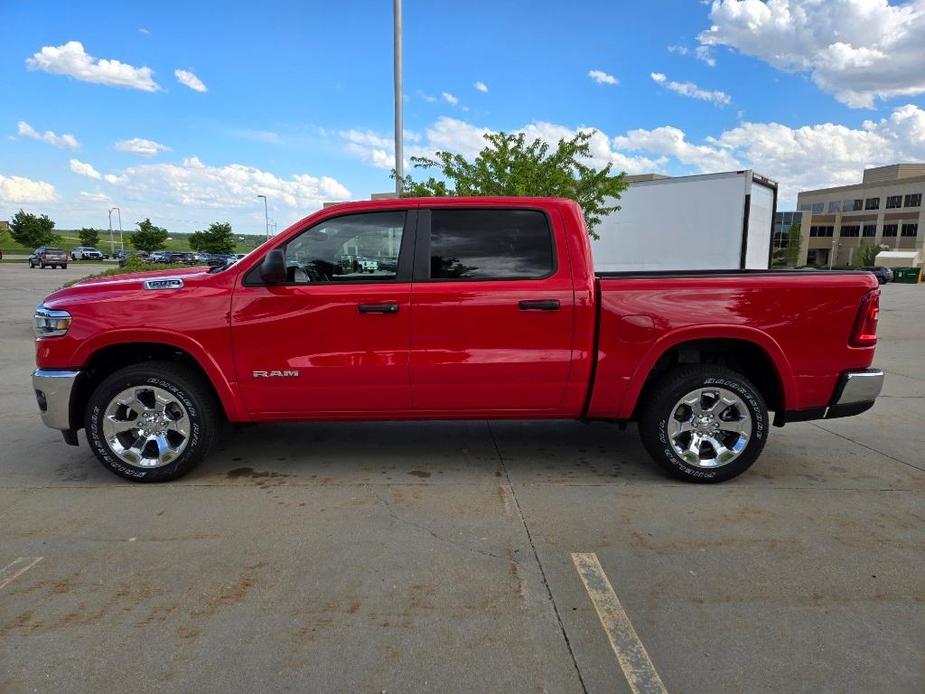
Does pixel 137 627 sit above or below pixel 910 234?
below

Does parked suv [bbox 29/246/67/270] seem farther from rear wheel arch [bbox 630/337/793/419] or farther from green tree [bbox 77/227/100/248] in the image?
rear wheel arch [bbox 630/337/793/419]

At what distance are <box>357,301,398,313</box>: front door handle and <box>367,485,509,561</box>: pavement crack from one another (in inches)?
47.4

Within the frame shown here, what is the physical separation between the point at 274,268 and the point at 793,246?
94936 mm

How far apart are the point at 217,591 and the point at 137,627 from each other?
0.37 m

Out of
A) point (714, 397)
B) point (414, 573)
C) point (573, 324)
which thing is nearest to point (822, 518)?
point (714, 397)

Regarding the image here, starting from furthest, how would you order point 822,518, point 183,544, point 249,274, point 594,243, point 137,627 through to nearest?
point 594,243 < point 249,274 < point 822,518 < point 183,544 < point 137,627

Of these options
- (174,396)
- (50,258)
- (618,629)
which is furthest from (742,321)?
(50,258)

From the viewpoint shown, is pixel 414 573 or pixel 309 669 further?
pixel 414 573

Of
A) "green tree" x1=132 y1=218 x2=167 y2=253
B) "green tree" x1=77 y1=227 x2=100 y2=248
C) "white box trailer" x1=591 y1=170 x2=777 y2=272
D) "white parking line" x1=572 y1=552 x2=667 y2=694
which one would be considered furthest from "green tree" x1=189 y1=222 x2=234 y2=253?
"white parking line" x1=572 y1=552 x2=667 y2=694

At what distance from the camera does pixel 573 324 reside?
416cm

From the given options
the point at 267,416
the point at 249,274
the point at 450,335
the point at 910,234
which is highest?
the point at 910,234

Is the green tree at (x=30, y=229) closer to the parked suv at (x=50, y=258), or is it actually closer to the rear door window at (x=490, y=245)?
the parked suv at (x=50, y=258)

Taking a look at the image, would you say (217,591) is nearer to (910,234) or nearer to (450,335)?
(450,335)

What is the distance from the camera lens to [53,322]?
13.5ft
